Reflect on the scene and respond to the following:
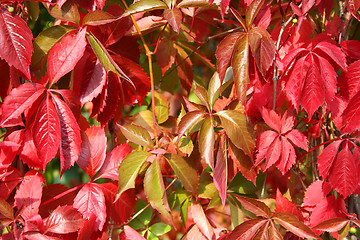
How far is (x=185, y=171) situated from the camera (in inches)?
36.8

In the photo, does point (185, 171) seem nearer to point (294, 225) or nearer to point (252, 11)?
point (294, 225)

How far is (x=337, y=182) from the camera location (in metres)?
0.88

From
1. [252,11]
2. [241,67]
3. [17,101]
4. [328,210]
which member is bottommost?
[328,210]

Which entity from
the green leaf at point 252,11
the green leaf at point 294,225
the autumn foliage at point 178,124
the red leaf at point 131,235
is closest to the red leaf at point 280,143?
the autumn foliage at point 178,124

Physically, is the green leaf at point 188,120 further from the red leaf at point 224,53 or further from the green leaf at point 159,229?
the green leaf at point 159,229

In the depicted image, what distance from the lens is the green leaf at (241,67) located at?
82 cm

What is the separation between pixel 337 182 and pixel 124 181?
1.61ft

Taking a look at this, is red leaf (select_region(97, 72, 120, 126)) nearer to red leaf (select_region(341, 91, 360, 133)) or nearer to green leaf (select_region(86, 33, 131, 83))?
green leaf (select_region(86, 33, 131, 83))

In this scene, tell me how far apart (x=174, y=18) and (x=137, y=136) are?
0.30 meters

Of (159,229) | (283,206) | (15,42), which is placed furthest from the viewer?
(159,229)

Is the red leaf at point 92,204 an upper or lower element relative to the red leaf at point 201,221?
upper

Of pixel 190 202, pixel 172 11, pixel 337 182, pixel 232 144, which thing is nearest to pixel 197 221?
pixel 190 202

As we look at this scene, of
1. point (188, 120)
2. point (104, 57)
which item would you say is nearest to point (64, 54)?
point (104, 57)

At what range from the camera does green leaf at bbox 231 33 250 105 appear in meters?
0.82
